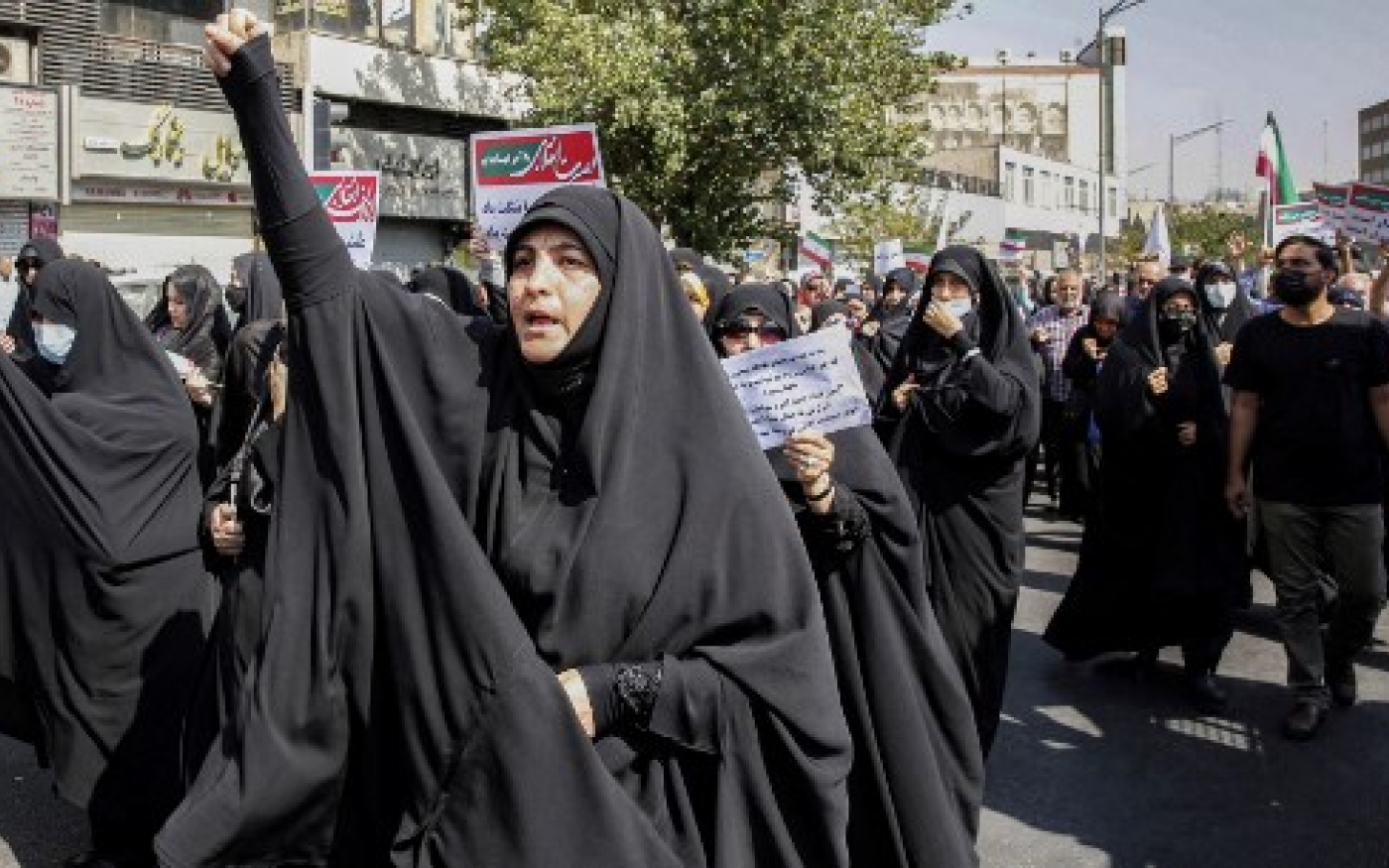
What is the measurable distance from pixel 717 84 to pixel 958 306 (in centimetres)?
1477

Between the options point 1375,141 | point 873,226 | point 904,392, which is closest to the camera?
point 904,392

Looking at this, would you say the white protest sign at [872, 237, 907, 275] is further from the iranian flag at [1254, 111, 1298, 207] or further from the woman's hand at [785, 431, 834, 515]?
the woman's hand at [785, 431, 834, 515]

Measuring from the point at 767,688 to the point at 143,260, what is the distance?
20.4m

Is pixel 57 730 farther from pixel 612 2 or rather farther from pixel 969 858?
pixel 612 2

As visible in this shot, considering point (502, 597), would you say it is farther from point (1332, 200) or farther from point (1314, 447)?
point (1332, 200)

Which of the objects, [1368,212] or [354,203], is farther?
[1368,212]

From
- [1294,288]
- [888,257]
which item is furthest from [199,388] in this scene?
[888,257]

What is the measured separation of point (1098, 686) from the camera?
6520 millimetres

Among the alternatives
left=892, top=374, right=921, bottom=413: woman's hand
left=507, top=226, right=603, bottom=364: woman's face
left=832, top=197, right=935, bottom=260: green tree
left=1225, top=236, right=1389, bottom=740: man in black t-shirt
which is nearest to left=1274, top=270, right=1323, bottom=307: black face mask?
left=1225, top=236, right=1389, bottom=740: man in black t-shirt

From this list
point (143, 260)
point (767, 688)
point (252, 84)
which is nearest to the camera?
point (252, 84)

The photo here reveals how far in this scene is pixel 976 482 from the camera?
17.2 feet

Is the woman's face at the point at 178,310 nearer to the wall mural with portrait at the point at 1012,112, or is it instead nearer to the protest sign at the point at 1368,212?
the protest sign at the point at 1368,212

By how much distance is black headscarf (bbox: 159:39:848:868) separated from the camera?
2100 millimetres

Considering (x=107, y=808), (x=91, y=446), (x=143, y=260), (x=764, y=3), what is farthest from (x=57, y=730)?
(x=143, y=260)
